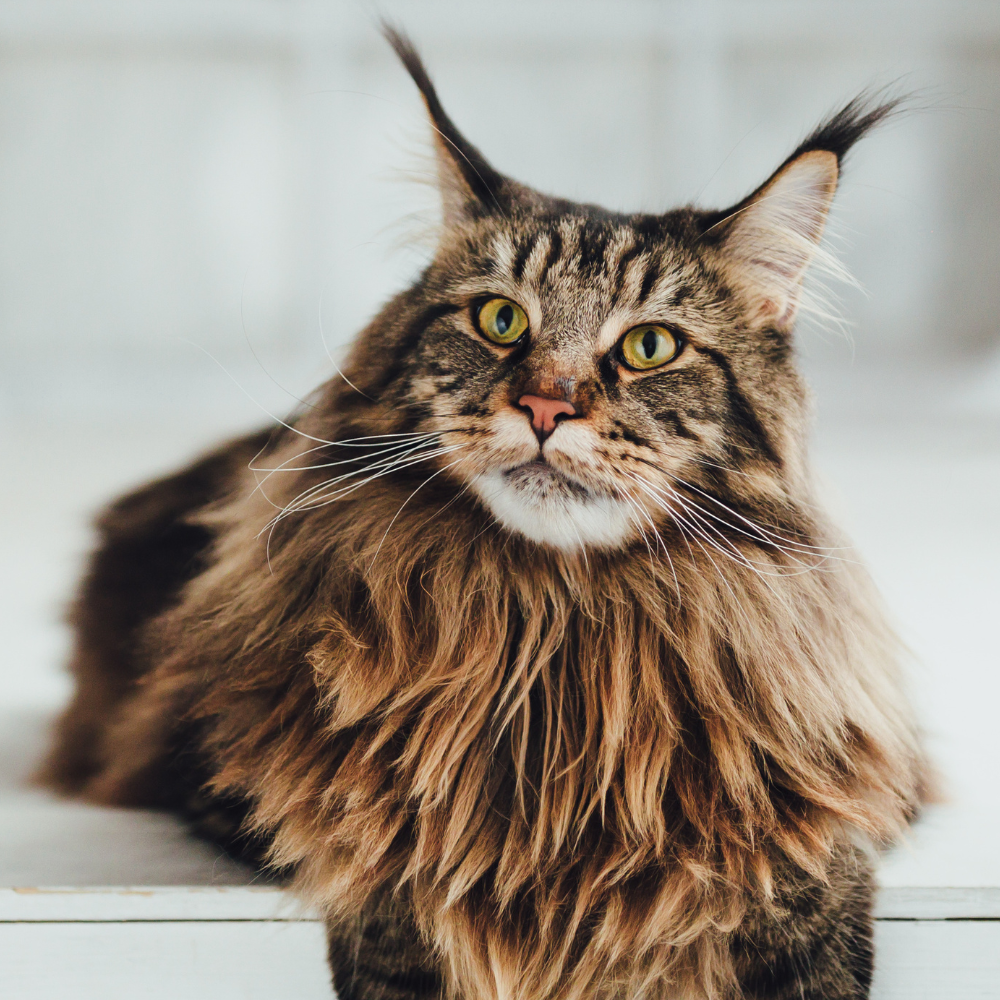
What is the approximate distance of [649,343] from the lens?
32.7 inches

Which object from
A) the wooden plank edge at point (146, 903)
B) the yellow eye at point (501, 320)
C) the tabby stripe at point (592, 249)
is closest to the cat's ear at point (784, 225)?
the tabby stripe at point (592, 249)

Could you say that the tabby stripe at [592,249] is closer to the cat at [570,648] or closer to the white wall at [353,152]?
the cat at [570,648]

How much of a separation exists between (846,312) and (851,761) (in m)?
0.61

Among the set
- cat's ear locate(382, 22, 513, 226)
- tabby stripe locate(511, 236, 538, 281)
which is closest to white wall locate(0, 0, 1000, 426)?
cat's ear locate(382, 22, 513, 226)

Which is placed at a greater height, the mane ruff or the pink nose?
the pink nose

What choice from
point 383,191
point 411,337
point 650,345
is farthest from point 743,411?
point 383,191

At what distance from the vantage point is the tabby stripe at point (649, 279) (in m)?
0.84

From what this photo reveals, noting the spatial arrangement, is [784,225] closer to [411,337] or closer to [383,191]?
[411,337]

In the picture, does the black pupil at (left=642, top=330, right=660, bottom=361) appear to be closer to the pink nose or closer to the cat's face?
the cat's face

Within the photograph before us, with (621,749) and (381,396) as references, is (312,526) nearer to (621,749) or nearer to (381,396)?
(381,396)

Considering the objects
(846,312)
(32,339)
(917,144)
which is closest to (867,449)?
(846,312)

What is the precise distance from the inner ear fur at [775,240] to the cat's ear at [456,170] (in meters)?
0.25

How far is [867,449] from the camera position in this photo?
52.1 inches

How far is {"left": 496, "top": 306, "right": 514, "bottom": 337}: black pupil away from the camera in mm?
862
